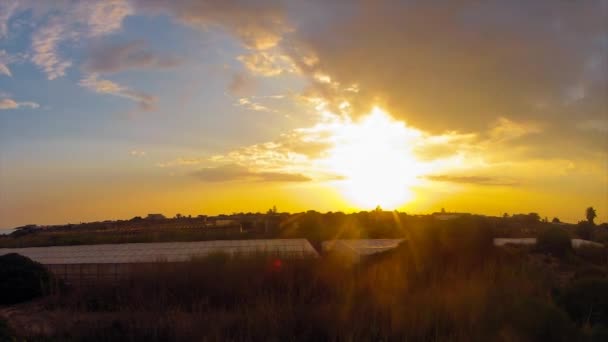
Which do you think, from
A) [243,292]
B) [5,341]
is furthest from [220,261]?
[5,341]

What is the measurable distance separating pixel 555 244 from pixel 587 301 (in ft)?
48.6

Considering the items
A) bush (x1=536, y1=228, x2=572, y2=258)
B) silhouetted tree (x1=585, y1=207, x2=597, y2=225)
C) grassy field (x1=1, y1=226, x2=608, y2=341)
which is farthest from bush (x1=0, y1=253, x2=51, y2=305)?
silhouetted tree (x1=585, y1=207, x2=597, y2=225)

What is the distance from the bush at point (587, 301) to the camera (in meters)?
8.87

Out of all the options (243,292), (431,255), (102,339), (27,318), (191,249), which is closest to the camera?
(102,339)

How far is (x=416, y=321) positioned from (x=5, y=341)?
6.32 meters

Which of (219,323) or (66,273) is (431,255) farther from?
(66,273)

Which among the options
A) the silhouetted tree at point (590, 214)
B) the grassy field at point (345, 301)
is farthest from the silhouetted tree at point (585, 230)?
the grassy field at point (345, 301)

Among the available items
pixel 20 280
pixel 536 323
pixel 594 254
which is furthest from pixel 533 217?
pixel 20 280

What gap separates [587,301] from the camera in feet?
31.1

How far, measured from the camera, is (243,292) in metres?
11.8

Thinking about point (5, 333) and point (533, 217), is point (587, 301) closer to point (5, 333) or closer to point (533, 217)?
point (5, 333)

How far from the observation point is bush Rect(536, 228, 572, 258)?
22.6 metres

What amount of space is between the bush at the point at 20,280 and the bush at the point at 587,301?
498 inches

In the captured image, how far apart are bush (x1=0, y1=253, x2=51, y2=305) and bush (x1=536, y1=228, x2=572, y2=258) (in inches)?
796
